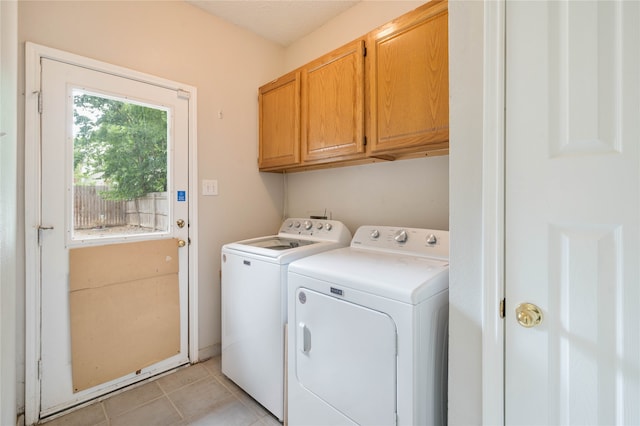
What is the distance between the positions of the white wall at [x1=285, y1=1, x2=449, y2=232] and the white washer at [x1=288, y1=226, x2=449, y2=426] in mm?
382

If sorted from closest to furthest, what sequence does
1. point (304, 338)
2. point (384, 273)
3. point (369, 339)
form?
point (369, 339) < point (384, 273) < point (304, 338)

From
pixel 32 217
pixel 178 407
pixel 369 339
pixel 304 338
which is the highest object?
pixel 32 217

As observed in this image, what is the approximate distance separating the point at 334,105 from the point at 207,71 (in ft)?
3.69

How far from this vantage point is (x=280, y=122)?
235 cm

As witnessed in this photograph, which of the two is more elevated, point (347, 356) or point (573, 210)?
point (573, 210)

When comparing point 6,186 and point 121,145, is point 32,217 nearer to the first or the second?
point 121,145

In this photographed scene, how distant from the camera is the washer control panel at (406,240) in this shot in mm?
1543

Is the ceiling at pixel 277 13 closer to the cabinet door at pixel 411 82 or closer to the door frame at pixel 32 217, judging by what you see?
the cabinet door at pixel 411 82

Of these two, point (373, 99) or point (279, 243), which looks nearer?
point (373, 99)

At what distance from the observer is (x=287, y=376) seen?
60.8 inches

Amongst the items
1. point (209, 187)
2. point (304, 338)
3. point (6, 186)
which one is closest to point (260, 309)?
point (304, 338)

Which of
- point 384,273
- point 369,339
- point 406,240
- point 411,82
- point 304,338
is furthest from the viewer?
point 406,240

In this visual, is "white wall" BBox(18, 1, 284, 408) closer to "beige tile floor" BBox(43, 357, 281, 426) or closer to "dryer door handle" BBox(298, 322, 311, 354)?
"beige tile floor" BBox(43, 357, 281, 426)

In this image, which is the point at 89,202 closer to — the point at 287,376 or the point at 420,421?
the point at 287,376
